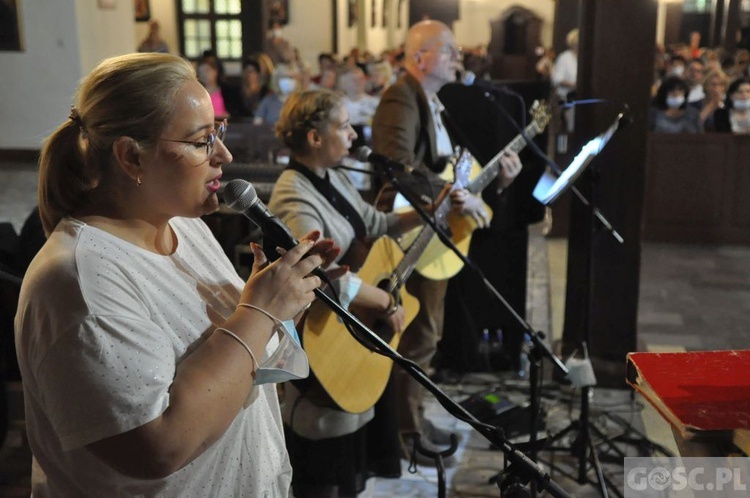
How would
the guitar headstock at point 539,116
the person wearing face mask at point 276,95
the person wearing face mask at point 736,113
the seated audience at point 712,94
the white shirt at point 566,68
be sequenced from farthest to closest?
the white shirt at point 566,68 < the person wearing face mask at point 276,95 < the seated audience at point 712,94 < the person wearing face mask at point 736,113 < the guitar headstock at point 539,116

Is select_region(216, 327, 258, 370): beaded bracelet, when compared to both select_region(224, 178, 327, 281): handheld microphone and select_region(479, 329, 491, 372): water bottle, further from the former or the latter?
select_region(479, 329, 491, 372): water bottle

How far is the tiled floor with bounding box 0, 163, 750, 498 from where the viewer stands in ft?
10.7

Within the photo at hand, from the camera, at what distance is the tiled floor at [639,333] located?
3252 millimetres

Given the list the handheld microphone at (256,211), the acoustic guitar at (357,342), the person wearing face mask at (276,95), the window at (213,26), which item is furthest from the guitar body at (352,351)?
the window at (213,26)

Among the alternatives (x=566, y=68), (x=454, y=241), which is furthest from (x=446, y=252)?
(x=566, y=68)

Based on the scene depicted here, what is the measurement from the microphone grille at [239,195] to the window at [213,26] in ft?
48.0

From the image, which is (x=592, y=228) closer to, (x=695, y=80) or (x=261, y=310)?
(x=261, y=310)

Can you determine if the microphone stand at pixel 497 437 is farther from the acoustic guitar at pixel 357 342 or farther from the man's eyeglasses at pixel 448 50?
the man's eyeglasses at pixel 448 50

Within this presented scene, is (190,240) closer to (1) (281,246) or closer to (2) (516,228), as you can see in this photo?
(1) (281,246)

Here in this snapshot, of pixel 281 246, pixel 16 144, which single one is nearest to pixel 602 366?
pixel 281 246

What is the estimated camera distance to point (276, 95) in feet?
27.4

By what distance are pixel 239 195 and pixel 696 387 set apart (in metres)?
0.95

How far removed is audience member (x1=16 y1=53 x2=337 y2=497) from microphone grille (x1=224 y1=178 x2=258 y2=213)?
0.17 feet

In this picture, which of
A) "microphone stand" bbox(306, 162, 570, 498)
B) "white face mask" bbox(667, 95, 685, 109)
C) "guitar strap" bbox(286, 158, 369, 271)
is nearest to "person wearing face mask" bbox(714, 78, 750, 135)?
"white face mask" bbox(667, 95, 685, 109)
